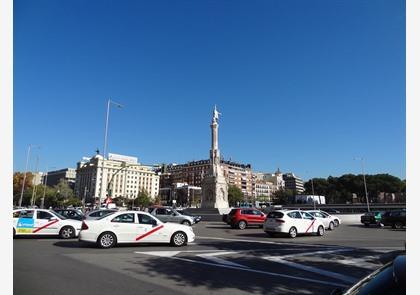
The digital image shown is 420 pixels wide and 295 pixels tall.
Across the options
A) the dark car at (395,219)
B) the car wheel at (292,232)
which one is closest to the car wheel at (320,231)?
the car wheel at (292,232)

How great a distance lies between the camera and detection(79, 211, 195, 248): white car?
13.1 meters

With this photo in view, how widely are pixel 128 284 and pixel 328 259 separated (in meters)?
6.91

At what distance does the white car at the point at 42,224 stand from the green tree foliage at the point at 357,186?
99.9 meters

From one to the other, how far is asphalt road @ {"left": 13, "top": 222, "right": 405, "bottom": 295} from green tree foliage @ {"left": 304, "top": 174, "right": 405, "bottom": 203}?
322ft

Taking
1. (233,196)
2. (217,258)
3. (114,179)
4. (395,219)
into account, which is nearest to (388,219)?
(395,219)

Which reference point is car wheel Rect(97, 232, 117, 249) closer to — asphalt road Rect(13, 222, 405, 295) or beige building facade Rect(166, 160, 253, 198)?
asphalt road Rect(13, 222, 405, 295)

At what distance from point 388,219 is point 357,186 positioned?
80.5 meters

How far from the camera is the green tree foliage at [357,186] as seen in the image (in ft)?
339

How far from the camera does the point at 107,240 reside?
43.3 feet

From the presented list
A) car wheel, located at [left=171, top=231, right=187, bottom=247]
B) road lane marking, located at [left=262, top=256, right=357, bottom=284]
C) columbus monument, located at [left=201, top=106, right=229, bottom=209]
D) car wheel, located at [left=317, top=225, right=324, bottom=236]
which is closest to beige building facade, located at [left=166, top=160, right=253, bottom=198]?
columbus monument, located at [left=201, top=106, right=229, bottom=209]

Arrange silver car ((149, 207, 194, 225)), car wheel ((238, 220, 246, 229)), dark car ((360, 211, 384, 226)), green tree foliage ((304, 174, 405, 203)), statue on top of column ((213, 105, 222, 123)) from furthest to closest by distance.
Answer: green tree foliage ((304, 174, 405, 203)), statue on top of column ((213, 105, 222, 123)), dark car ((360, 211, 384, 226)), car wheel ((238, 220, 246, 229)), silver car ((149, 207, 194, 225))

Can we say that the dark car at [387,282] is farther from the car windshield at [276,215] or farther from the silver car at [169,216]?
the silver car at [169,216]

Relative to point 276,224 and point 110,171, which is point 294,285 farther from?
point 110,171
